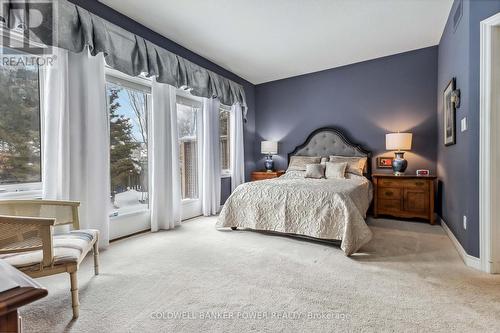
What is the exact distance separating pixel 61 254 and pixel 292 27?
135 inches

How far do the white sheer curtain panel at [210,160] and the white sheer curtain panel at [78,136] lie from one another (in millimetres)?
1758

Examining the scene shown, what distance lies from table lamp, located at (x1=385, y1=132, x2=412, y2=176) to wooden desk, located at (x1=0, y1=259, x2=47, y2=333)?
14.8 feet

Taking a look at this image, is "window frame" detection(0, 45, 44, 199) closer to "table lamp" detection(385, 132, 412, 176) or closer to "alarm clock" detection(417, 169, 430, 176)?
"table lamp" detection(385, 132, 412, 176)

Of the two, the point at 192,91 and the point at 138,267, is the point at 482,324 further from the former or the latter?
the point at 192,91

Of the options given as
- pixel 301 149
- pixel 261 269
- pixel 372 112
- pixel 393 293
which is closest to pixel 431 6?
pixel 372 112

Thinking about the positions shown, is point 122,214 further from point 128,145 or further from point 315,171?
point 315,171

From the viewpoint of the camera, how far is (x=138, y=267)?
2.37m

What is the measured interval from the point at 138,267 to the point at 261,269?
1.10 m

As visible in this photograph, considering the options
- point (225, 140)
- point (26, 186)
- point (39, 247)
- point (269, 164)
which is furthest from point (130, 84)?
point (269, 164)

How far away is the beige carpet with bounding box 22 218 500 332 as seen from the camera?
156 cm

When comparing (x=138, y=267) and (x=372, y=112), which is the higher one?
(x=372, y=112)

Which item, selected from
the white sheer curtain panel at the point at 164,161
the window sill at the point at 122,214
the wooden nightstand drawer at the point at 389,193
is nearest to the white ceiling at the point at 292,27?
the white sheer curtain panel at the point at 164,161

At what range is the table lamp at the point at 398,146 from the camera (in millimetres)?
4125

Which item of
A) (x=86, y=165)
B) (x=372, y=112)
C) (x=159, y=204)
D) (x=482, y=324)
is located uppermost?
(x=372, y=112)
